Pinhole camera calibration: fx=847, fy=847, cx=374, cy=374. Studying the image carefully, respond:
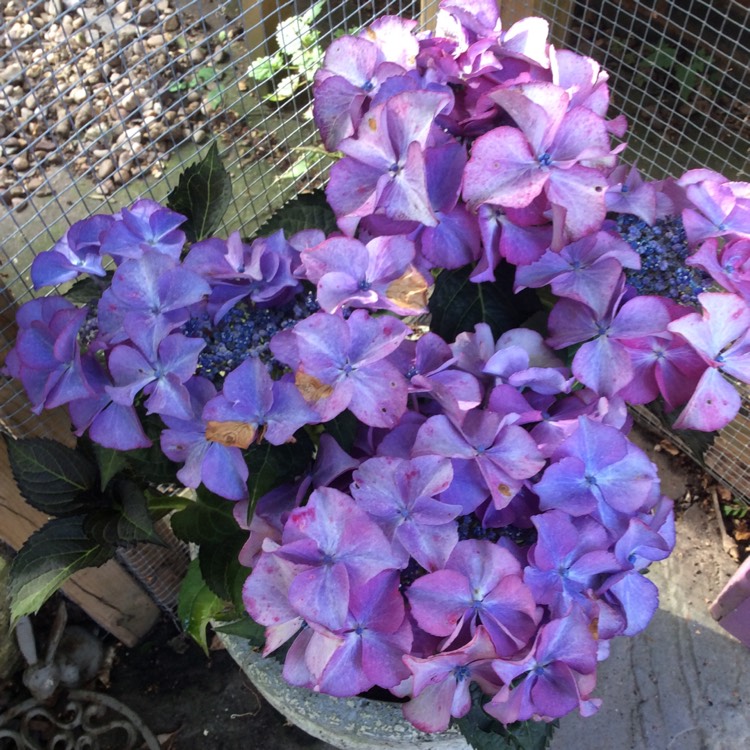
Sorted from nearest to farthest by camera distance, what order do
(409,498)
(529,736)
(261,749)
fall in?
(409,498) → (529,736) → (261,749)

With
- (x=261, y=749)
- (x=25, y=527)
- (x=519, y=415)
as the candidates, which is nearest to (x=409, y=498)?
(x=519, y=415)

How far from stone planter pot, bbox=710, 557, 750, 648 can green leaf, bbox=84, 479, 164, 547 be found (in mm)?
928

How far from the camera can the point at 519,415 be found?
54cm

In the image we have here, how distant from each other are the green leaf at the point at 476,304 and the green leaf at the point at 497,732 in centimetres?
28

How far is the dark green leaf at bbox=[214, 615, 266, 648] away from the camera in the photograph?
760mm

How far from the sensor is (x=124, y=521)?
755mm

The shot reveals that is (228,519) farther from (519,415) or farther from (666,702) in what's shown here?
(666,702)

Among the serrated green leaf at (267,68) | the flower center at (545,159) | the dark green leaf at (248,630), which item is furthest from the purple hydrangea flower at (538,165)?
the serrated green leaf at (267,68)

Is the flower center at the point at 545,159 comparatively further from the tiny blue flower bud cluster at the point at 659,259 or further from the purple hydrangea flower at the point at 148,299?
the purple hydrangea flower at the point at 148,299

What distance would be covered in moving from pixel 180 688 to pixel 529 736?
798mm

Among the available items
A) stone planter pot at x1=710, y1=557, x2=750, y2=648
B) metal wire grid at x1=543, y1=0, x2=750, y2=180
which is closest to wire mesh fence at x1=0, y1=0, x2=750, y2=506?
metal wire grid at x1=543, y1=0, x2=750, y2=180

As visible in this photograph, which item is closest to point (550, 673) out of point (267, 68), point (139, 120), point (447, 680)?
point (447, 680)

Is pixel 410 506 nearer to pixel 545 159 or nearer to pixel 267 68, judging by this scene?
pixel 545 159

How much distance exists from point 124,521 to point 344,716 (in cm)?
28
